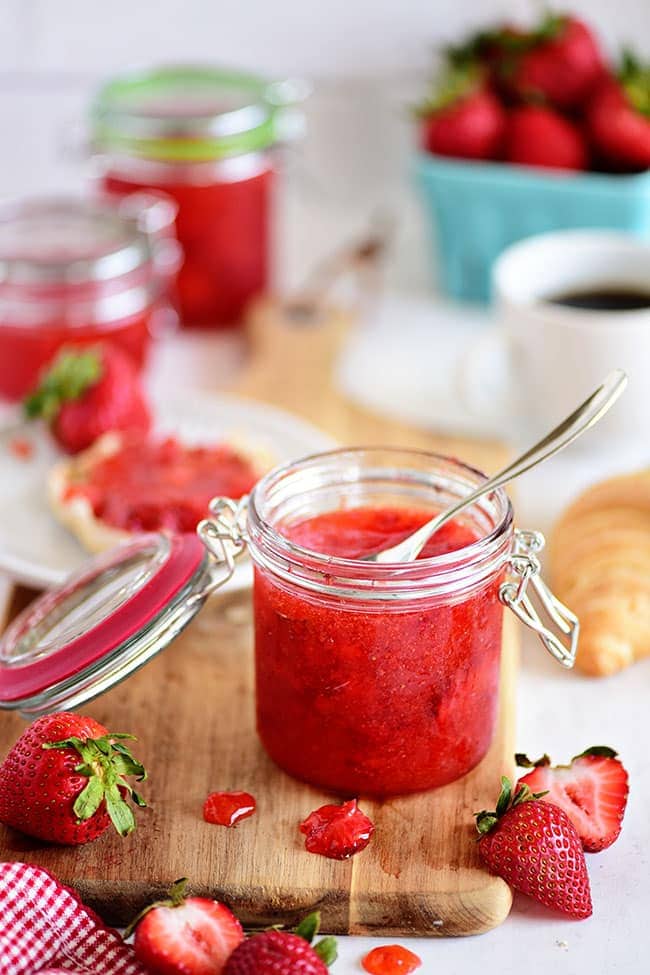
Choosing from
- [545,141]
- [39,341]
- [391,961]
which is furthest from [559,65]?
[391,961]

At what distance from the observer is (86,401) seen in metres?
2.14

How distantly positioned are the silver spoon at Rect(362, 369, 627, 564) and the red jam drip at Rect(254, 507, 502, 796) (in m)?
0.04

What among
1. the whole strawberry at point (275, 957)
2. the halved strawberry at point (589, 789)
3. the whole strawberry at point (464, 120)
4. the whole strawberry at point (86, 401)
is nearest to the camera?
the whole strawberry at point (275, 957)

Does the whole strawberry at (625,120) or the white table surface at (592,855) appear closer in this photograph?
the white table surface at (592,855)

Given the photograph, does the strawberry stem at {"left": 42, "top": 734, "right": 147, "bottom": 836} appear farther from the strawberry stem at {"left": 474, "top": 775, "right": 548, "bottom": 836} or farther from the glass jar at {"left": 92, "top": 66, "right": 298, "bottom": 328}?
the glass jar at {"left": 92, "top": 66, "right": 298, "bottom": 328}

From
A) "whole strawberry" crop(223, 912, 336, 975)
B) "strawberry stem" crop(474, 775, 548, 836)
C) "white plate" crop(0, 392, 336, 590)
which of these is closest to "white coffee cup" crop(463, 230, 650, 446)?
"white plate" crop(0, 392, 336, 590)

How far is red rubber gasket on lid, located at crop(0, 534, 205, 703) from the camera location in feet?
4.70

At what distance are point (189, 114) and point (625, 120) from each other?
817 mm

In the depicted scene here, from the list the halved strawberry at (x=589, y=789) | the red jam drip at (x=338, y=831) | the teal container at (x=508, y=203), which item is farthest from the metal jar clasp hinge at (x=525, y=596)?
the teal container at (x=508, y=203)

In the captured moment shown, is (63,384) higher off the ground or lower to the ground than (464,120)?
lower

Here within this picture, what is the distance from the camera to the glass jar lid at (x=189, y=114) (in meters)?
2.55

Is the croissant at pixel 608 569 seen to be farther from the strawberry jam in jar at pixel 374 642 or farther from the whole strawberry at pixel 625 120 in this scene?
the whole strawberry at pixel 625 120

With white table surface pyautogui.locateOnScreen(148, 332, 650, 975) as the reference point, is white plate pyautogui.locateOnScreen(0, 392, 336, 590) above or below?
above

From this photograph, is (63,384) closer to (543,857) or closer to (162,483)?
(162,483)
